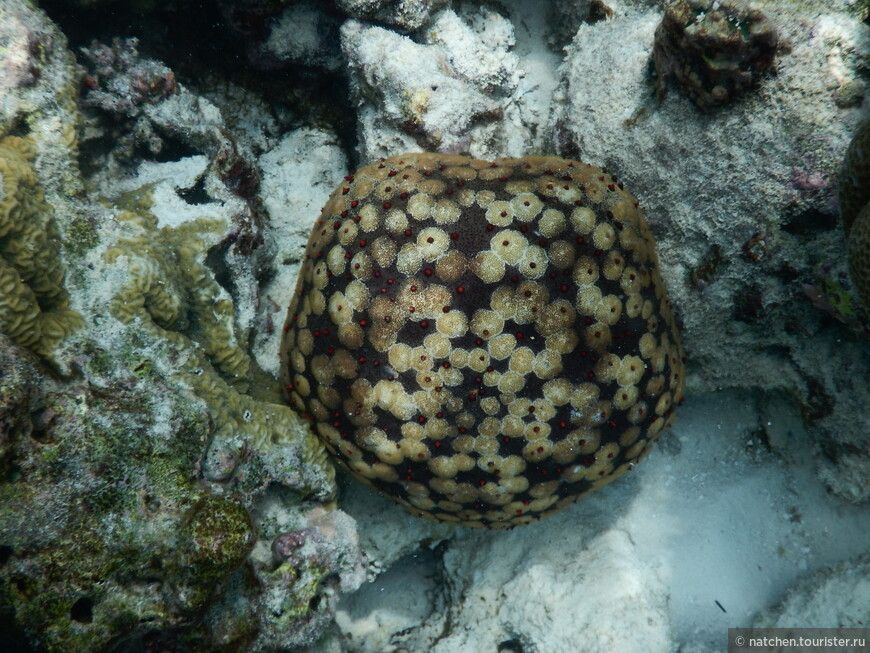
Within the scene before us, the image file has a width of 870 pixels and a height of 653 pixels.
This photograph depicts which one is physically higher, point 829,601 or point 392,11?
point 392,11

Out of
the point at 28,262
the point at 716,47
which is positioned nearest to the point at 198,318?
the point at 28,262

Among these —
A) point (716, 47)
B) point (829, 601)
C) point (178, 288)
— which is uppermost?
point (716, 47)

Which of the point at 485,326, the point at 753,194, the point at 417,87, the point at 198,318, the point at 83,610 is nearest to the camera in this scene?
the point at 83,610

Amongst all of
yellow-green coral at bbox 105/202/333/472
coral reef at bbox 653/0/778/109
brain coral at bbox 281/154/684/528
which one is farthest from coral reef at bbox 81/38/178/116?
coral reef at bbox 653/0/778/109

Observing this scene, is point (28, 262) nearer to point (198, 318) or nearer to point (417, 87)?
point (198, 318)

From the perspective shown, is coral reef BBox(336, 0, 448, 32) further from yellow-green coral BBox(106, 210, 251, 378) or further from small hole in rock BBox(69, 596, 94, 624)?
small hole in rock BBox(69, 596, 94, 624)

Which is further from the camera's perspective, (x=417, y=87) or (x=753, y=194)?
(x=417, y=87)

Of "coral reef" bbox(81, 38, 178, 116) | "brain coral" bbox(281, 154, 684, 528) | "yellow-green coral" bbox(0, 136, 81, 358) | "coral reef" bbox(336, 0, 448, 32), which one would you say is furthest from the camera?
"coral reef" bbox(336, 0, 448, 32)
